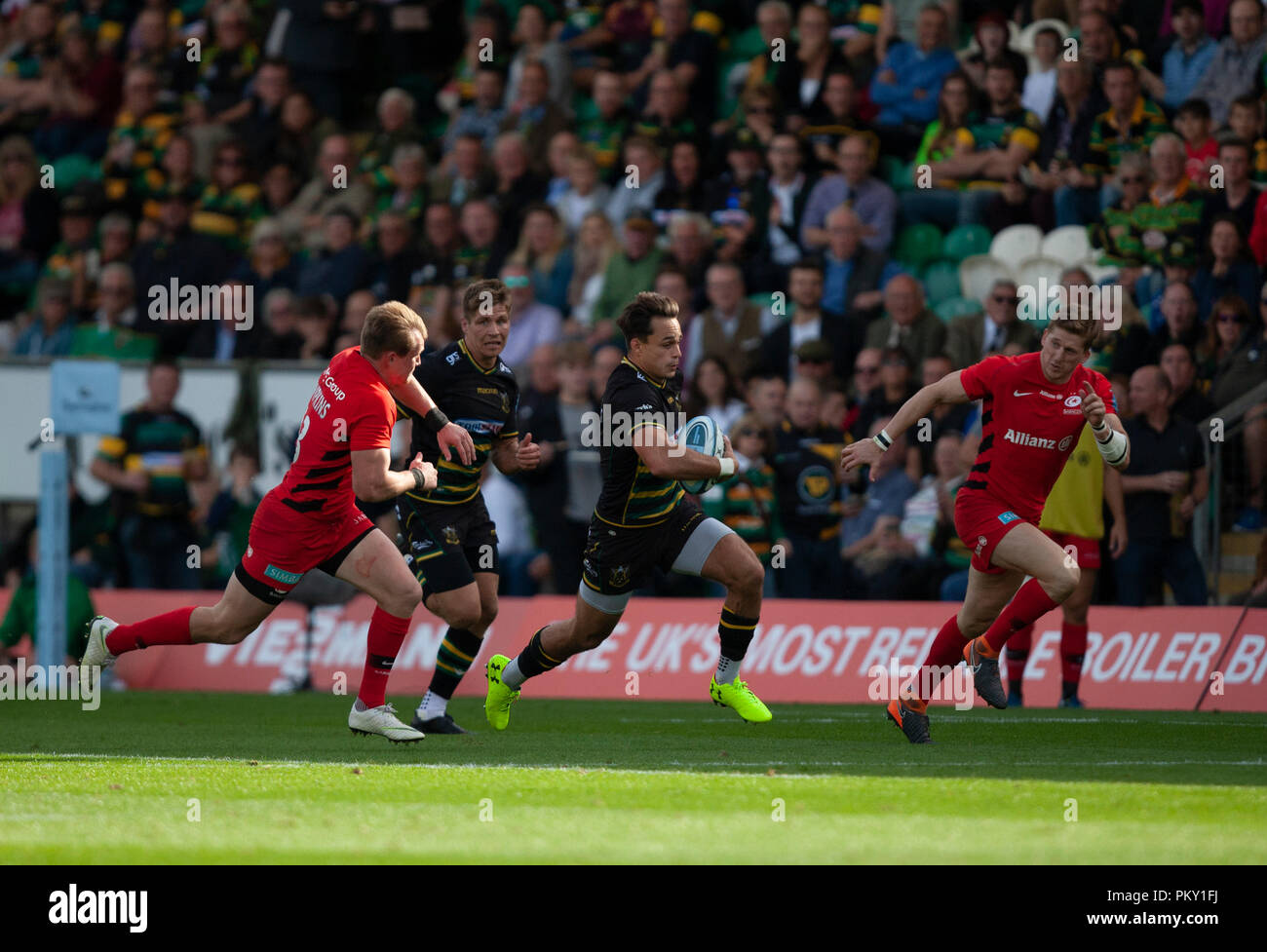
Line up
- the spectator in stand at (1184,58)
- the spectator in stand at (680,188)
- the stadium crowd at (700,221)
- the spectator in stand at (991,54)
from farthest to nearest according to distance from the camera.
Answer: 1. the spectator in stand at (680,188)
2. the spectator in stand at (991,54)
3. the spectator in stand at (1184,58)
4. the stadium crowd at (700,221)

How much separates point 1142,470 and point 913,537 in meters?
1.99

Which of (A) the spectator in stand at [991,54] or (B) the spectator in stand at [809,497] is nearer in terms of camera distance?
(B) the spectator in stand at [809,497]

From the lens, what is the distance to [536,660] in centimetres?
1117

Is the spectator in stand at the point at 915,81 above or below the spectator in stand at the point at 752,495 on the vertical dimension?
above

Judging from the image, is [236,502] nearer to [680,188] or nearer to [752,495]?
[752,495]

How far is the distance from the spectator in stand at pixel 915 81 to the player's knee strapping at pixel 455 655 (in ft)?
29.2

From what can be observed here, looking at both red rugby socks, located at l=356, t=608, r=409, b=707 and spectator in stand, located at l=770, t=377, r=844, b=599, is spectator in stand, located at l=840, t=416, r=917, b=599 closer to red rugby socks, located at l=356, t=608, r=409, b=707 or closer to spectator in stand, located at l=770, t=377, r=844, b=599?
spectator in stand, located at l=770, t=377, r=844, b=599

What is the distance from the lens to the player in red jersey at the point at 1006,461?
10289 millimetres

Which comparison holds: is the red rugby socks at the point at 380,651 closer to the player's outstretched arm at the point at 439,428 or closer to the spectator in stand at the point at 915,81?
the player's outstretched arm at the point at 439,428

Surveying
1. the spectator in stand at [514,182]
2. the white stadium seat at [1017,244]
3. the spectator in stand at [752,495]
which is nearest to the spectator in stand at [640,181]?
the spectator in stand at [514,182]

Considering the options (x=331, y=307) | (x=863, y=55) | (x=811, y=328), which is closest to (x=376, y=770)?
(x=811, y=328)

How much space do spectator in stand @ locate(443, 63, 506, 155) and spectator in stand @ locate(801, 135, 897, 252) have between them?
4369 mm

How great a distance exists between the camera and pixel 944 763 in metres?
9.35
